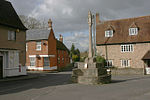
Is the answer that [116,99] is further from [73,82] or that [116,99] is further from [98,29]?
[98,29]

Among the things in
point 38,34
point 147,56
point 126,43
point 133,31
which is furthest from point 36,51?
point 147,56

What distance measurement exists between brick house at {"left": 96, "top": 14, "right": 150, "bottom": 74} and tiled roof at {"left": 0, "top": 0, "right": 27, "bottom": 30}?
1661 cm

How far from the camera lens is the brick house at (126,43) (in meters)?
31.0

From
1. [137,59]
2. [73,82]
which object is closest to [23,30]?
[73,82]

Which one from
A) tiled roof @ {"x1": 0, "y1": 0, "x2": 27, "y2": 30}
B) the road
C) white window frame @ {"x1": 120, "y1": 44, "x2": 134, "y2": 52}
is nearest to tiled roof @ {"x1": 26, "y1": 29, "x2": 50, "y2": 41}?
tiled roof @ {"x1": 0, "y1": 0, "x2": 27, "y2": 30}

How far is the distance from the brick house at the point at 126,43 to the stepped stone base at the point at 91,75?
1549cm

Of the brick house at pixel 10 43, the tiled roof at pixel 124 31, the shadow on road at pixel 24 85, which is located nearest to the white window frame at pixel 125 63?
the tiled roof at pixel 124 31

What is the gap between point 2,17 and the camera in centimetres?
2119

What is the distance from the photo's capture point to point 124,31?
3391 centimetres

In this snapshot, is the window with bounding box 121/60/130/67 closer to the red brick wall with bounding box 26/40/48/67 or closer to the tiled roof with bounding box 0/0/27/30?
the red brick wall with bounding box 26/40/48/67

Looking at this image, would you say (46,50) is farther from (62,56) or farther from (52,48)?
(62,56)

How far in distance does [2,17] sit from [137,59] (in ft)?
75.0

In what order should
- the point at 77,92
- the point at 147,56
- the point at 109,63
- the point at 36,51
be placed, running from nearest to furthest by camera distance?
the point at 77,92
the point at 147,56
the point at 109,63
the point at 36,51

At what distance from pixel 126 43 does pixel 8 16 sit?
20529mm
